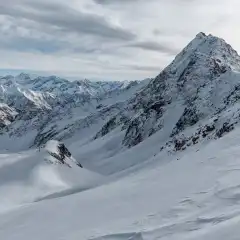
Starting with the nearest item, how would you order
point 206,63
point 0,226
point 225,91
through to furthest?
point 0,226 < point 225,91 < point 206,63

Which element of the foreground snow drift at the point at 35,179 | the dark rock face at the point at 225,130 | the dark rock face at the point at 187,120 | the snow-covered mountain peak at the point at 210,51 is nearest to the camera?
the foreground snow drift at the point at 35,179

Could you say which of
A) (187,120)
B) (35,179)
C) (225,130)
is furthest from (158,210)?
(187,120)

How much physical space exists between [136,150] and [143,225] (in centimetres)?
9515

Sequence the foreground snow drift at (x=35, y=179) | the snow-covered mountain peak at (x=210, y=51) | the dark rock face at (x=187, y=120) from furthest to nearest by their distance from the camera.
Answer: the snow-covered mountain peak at (x=210, y=51), the dark rock face at (x=187, y=120), the foreground snow drift at (x=35, y=179)

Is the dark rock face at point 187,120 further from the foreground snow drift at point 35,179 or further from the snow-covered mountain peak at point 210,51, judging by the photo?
the foreground snow drift at point 35,179

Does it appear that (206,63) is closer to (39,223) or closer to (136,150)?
(136,150)

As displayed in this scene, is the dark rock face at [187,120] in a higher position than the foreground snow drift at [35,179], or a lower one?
higher

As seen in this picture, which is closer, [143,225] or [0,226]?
[143,225]

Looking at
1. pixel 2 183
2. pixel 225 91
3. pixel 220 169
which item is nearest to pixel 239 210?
pixel 220 169

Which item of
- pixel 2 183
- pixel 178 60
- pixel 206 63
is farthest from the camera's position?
pixel 178 60

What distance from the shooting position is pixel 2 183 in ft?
178

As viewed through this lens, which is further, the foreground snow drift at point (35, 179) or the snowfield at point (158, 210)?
the foreground snow drift at point (35, 179)

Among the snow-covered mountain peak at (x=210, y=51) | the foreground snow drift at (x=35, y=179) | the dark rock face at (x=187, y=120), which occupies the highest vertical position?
the snow-covered mountain peak at (x=210, y=51)

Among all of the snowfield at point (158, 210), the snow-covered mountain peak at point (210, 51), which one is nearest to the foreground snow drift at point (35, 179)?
the snowfield at point (158, 210)
